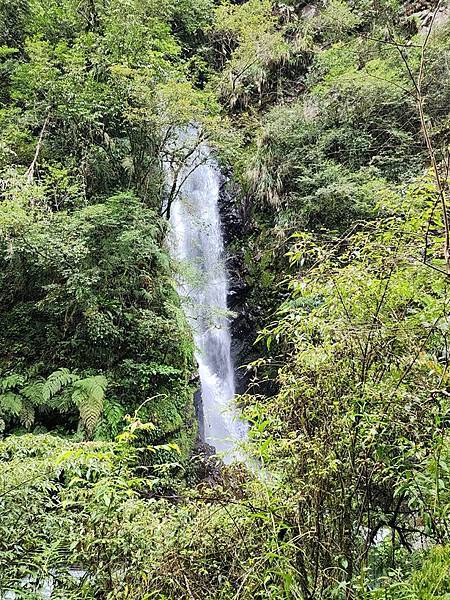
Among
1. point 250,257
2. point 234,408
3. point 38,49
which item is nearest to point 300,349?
point 234,408

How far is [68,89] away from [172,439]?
671 centimetres

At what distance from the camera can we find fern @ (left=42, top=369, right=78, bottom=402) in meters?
5.70

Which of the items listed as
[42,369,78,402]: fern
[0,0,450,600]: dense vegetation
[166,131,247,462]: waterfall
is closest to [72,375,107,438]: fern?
[0,0,450,600]: dense vegetation

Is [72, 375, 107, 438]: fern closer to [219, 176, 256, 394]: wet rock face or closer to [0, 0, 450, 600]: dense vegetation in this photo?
[0, 0, 450, 600]: dense vegetation

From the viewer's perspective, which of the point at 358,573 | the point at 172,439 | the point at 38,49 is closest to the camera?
the point at 358,573

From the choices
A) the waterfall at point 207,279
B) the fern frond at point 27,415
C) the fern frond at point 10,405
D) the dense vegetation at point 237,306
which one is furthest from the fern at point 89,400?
the waterfall at point 207,279

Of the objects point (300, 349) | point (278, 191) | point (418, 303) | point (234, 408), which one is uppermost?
point (278, 191)

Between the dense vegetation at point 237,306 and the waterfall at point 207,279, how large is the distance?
0.67m

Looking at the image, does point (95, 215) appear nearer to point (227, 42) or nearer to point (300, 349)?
point (300, 349)

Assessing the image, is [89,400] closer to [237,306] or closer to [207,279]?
[207,279]

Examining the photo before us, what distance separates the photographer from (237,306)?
11320 mm

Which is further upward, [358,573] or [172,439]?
[358,573]

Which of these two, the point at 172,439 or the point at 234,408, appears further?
the point at 172,439

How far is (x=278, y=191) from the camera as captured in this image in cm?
1076
